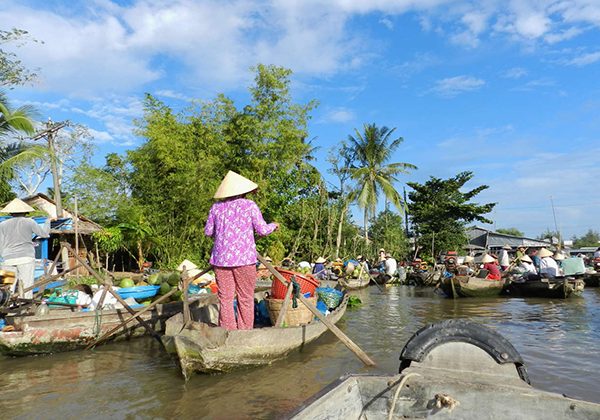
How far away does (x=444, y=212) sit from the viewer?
25.8 metres

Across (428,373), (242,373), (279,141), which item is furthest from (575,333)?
(279,141)

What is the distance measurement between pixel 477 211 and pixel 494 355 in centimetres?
2499

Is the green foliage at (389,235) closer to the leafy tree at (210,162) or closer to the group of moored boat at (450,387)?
the leafy tree at (210,162)

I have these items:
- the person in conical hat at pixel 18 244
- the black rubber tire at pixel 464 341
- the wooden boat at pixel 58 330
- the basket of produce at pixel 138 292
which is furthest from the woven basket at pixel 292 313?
the person in conical hat at pixel 18 244

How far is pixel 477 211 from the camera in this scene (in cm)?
2561

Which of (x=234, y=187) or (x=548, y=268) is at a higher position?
(x=234, y=187)

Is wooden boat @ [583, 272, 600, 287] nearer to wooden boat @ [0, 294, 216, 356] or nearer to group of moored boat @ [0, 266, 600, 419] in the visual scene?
wooden boat @ [0, 294, 216, 356]

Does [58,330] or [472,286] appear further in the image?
[472,286]

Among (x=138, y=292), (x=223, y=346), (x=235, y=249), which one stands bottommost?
(x=223, y=346)

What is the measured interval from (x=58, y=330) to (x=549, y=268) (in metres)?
11.4

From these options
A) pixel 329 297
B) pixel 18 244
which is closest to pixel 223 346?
pixel 329 297

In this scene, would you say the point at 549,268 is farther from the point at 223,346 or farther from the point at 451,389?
the point at 451,389

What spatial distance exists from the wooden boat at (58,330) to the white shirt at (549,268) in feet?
30.6

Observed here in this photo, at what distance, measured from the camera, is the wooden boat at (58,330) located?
5.51m
